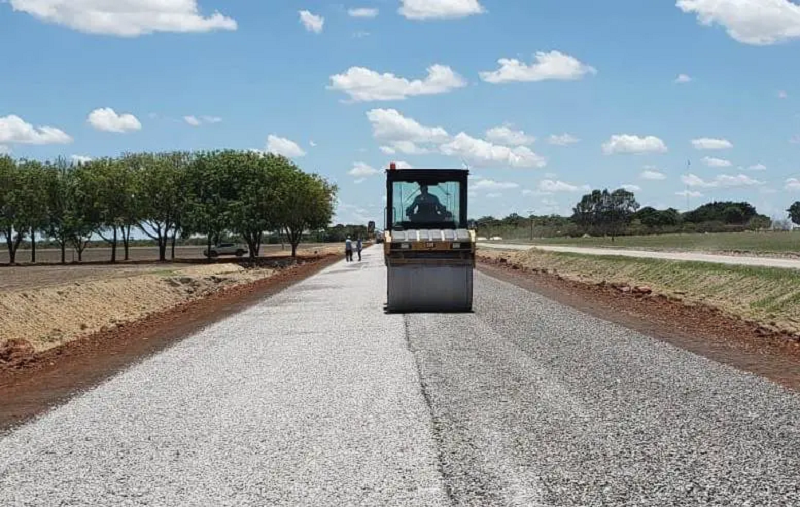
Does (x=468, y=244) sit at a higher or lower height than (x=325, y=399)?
higher

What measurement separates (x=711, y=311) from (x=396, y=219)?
26.3 ft

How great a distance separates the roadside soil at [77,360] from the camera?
10782 millimetres

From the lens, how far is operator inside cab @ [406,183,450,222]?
20.8 meters

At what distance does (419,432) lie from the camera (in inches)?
320

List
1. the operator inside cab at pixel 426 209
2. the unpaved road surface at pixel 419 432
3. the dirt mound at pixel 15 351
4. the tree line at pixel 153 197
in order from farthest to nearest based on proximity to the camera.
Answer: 1. the tree line at pixel 153 197
2. the operator inside cab at pixel 426 209
3. the dirt mound at pixel 15 351
4. the unpaved road surface at pixel 419 432

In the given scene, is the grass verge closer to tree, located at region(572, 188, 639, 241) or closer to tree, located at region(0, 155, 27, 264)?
tree, located at region(0, 155, 27, 264)

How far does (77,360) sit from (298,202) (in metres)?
55.7

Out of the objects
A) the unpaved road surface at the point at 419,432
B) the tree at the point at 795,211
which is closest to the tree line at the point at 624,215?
the tree at the point at 795,211

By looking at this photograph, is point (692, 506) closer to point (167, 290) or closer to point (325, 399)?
point (325, 399)

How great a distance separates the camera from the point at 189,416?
29.8ft

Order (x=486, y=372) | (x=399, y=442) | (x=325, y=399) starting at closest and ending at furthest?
(x=399, y=442), (x=325, y=399), (x=486, y=372)

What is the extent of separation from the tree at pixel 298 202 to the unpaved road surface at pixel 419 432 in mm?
53775

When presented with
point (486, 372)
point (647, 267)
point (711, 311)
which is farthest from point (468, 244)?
point (647, 267)

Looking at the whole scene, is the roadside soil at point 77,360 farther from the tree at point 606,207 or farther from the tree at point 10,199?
the tree at point 606,207
